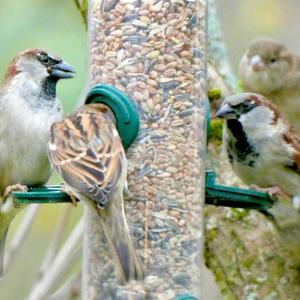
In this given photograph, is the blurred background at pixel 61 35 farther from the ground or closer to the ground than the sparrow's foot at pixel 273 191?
farther from the ground

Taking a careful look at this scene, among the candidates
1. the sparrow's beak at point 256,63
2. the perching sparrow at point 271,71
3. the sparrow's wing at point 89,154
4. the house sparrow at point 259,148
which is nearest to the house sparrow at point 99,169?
the sparrow's wing at point 89,154

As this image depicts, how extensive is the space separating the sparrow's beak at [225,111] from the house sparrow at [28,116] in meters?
0.83

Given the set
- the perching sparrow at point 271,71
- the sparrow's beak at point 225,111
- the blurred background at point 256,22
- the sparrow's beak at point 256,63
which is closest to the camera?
the sparrow's beak at point 225,111

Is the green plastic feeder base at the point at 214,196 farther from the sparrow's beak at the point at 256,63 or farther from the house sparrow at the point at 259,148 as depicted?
the sparrow's beak at the point at 256,63

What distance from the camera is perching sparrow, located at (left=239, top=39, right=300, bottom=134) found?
31.2 ft

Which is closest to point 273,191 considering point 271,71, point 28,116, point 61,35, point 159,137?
point 159,137

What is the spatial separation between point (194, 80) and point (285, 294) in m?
1.50

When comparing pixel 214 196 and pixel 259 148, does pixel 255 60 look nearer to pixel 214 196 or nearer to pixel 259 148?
pixel 259 148

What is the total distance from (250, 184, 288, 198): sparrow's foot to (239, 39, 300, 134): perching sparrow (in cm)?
243

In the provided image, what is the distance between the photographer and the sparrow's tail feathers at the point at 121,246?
5.54 m

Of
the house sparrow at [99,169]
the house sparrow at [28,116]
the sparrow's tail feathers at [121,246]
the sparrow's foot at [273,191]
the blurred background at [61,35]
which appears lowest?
the sparrow's tail feathers at [121,246]

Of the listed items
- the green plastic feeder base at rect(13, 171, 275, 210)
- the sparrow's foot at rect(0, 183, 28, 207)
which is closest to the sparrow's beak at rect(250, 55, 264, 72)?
the sparrow's foot at rect(0, 183, 28, 207)

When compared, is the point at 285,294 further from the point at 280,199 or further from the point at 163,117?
the point at 163,117

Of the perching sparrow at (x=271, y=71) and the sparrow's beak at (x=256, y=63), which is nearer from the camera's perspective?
the perching sparrow at (x=271, y=71)
